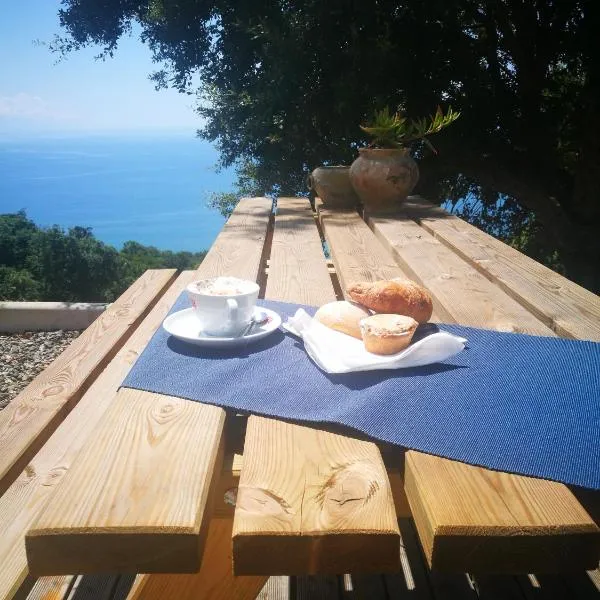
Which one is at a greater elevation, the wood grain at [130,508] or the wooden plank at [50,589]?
the wood grain at [130,508]

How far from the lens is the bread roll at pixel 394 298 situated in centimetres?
135

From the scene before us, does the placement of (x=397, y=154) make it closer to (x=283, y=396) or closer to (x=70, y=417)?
(x=70, y=417)

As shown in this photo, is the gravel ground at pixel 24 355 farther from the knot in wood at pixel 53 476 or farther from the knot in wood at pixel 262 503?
the knot in wood at pixel 262 503

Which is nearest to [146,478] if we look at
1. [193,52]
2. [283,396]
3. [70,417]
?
[283,396]

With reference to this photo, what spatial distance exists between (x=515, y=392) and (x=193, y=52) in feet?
20.6

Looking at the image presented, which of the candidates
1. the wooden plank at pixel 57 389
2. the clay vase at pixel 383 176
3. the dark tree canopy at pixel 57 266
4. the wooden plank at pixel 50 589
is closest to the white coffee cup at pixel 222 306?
the wooden plank at pixel 57 389

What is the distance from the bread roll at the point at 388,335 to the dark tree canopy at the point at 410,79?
424 centimetres

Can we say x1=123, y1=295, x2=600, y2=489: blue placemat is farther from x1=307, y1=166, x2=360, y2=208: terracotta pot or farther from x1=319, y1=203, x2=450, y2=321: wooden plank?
x1=307, y1=166, x2=360, y2=208: terracotta pot

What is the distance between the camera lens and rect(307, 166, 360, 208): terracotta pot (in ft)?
11.6

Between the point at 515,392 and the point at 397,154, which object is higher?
the point at 397,154

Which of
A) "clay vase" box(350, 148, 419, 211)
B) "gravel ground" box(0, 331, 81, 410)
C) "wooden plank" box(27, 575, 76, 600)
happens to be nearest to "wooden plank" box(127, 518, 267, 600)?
"wooden plank" box(27, 575, 76, 600)

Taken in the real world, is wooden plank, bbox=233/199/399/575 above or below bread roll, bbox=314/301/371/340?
below

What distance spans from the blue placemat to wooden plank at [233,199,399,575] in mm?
66

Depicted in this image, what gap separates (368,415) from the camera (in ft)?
3.12
